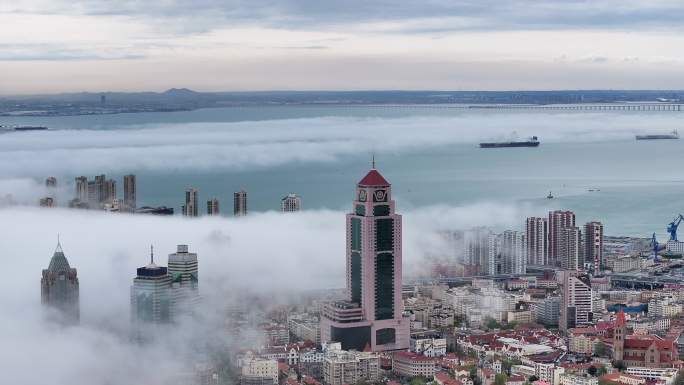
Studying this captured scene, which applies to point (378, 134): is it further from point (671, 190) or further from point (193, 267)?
point (193, 267)

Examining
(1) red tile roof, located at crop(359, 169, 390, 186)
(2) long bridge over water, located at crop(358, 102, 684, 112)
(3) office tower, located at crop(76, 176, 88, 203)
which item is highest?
(2) long bridge over water, located at crop(358, 102, 684, 112)

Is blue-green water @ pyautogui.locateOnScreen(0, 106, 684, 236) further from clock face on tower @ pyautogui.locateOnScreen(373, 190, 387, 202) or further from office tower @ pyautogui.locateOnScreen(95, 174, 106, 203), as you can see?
clock face on tower @ pyautogui.locateOnScreen(373, 190, 387, 202)

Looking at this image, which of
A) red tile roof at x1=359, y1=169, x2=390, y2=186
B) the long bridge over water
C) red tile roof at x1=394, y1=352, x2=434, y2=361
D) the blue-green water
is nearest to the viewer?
red tile roof at x1=394, y1=352, x2=434, y2=361

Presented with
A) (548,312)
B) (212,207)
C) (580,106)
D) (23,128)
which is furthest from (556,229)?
(580,106)

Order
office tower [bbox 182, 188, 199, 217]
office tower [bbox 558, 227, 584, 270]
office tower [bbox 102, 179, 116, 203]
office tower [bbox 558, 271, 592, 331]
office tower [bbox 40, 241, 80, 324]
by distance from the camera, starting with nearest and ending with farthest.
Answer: office tower [bbox 40, 241, 80, 324]
office tower [bbox 558, 271, 592, 331]
office tower [bbox 558, 227, 584, 270]
office tower [bbox 102, 179, 116, 203]
office tower [bbox 182, 188, 199, 217]

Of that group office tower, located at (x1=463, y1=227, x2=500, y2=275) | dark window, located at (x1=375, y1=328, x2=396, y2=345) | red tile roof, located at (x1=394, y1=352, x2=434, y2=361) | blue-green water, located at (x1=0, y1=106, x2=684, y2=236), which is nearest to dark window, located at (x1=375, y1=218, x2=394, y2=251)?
dark window, located at (x1=375, y1=328, x2=396, y2=345)

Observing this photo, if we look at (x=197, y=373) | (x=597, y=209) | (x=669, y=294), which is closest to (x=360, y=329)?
(x=197, y=373)

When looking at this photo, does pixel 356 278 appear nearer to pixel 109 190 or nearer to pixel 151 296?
pixel 151 296
